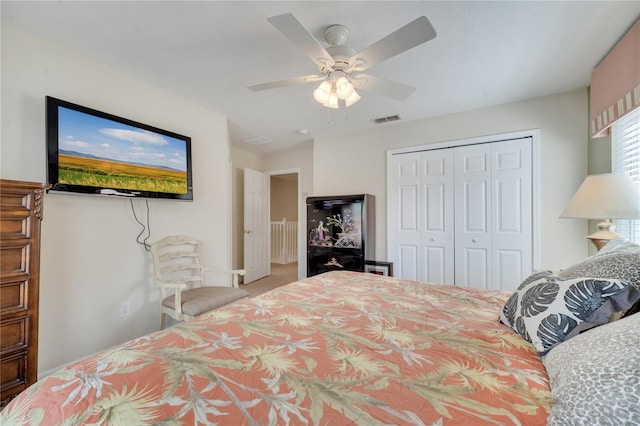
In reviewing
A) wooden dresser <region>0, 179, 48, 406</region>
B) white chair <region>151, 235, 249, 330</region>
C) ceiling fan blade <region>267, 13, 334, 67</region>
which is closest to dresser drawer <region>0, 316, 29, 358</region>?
wooden dresser <region>0, 179, 48, 406</region>

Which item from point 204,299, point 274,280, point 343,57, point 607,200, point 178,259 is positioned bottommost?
point 274,280

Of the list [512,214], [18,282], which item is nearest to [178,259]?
[18,282]

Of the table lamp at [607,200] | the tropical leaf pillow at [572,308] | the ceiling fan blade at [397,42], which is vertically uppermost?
the ceiling fan blade at [397,42]

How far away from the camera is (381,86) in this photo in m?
1.88

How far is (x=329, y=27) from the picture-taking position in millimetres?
1783

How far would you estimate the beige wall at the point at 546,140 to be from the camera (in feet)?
8.99

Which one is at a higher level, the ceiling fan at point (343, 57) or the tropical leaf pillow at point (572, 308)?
the ceiling fan at point (343, 57)

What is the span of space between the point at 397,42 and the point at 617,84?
1879mm

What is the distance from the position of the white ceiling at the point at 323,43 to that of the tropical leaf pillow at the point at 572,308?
1.70m

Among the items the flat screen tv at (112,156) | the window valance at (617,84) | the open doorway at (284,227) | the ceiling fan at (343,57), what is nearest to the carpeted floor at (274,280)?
the open doorway at (284,227)

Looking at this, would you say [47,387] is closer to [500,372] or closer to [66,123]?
[500,372]

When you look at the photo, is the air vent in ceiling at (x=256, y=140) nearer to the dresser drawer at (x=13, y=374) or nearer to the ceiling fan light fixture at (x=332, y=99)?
the ceiling fan light fixture at (x=332, y=99)

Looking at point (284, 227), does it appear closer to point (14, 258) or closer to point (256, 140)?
point (256, 140)

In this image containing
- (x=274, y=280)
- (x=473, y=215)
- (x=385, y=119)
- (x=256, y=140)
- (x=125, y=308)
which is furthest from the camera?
(x=274, y=280)
